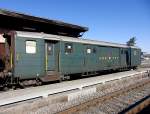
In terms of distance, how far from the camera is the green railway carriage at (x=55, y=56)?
13.4 meters

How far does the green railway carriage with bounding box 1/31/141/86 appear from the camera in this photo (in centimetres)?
1315

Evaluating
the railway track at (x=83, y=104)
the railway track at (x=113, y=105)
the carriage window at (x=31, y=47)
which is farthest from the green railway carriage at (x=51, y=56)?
the railway track at (x=113, y=105)

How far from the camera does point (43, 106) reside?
9477 millimetres

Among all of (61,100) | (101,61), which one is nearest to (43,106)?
(61,100)

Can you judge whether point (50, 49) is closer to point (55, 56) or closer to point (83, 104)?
point (55, 56)

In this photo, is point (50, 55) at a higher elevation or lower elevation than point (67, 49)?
lower

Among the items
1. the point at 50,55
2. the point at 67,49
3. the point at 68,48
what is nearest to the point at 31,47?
the point at 50,55

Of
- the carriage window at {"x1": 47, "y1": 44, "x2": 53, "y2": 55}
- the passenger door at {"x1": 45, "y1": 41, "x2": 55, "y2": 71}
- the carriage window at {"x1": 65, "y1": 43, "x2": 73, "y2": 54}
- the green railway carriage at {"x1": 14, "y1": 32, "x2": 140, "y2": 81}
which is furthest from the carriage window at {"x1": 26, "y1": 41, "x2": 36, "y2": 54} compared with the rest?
the carriage window at {"x1": 65, "y1": 43, "x2": 73, "y2": 54}

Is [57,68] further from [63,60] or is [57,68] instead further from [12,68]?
[12,68]

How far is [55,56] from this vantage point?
1568 centimetres

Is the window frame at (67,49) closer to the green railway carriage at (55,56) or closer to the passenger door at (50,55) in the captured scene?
the green railway carriage at (55,56)

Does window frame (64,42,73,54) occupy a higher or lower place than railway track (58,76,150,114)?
higher

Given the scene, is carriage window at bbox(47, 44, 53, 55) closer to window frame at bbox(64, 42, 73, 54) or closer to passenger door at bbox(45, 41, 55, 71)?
passenger door at bbox(45, 41, 55, 71)

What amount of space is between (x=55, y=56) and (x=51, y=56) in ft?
1.11
